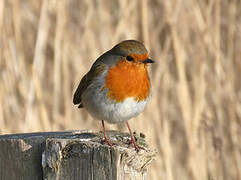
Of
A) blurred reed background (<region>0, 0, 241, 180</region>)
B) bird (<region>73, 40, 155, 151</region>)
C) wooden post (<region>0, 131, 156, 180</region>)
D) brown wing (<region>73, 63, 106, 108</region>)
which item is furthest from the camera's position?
blurred reed background (<region>0, 0, 241, 180</region>)

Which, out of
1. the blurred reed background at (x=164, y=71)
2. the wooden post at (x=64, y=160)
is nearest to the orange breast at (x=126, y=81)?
the wooden post at (x=64, y=160)

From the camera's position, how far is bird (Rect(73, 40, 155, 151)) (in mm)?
2584

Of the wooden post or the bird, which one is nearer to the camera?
the wooden post

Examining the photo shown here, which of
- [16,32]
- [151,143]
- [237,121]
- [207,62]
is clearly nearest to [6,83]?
[16,32]

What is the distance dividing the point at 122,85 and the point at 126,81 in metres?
0.03

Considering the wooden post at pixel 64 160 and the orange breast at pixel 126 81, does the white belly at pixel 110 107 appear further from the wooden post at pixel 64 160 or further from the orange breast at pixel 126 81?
the wooden post at pixel 64 160

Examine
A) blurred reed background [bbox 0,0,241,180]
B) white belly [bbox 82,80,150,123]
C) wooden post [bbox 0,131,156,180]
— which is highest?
blurred reed background [bbox 0,0,241,180]

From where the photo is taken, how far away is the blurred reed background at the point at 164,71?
3.76 metres

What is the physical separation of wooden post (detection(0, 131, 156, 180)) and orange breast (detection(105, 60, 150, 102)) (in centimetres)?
74

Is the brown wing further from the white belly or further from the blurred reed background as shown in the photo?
the blurred reed background

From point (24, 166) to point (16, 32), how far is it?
2130 millimetres

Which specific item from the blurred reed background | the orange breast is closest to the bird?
the orange breast

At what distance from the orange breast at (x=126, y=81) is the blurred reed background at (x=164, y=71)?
1.00 m

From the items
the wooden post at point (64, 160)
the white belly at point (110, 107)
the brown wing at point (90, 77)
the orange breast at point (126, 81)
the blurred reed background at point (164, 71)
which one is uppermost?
the blurred reed background at point (164, 71)
